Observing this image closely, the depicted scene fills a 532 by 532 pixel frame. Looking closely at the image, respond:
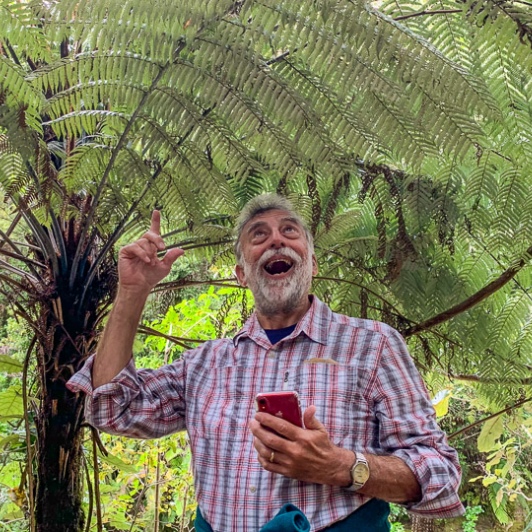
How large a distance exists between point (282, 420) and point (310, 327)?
0.34m

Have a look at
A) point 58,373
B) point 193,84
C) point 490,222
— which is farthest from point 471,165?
point 58,373

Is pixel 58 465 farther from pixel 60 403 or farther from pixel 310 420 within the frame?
pixel 310 420

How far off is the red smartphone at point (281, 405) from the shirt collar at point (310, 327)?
0.29 meters

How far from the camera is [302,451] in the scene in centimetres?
112

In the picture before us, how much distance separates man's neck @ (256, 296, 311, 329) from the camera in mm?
1527

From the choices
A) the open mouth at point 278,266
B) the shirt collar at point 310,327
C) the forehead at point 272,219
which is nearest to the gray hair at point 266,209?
the forehead at point 272,219

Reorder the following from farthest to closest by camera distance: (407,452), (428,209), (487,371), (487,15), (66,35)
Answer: (487,371)
(428,209)
(66,35)
(407,452)
(487,15)

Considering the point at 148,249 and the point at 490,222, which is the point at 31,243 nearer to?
the point at 148,249

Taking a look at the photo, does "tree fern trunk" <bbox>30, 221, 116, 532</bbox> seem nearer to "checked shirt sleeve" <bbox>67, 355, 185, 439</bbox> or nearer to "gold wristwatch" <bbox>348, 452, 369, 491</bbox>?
"checked shirt sleeve" <bbox>67, 355, 185, 439</bbox>

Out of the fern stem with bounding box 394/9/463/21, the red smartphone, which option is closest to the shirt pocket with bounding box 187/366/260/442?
the red smartphone

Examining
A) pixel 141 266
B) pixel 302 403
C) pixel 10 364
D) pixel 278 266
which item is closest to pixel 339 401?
pixel 302 403

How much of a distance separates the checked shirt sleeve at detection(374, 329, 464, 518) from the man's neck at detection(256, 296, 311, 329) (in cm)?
25

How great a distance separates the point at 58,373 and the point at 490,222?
1.31 meters

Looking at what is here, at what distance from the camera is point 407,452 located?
1.23m
